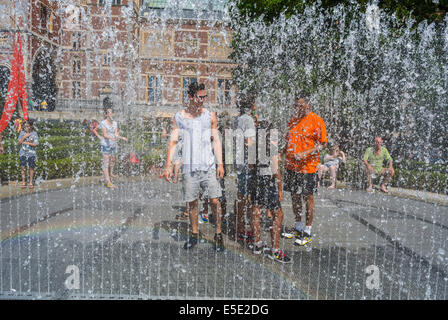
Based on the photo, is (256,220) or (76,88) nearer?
(256,220)

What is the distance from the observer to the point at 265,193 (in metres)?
4.10

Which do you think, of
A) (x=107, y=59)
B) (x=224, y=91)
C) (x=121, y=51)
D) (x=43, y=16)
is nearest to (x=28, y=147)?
(x=224, y=91)

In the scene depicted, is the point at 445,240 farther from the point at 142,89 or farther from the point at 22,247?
the point at 142,89

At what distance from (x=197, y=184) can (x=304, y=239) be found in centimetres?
154

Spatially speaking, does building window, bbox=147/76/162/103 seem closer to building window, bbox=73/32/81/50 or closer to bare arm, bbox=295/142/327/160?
building window, bbox=73/32/81/50

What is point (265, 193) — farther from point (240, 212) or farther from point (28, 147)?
point (28, 147)

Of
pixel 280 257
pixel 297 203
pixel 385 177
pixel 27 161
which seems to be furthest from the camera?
pixel 385 177

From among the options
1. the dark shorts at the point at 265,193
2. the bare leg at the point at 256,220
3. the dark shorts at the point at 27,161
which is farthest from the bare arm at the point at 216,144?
the dark shorts at the point at 27,161

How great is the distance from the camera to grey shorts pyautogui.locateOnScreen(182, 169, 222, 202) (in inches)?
169

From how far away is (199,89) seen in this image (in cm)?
423

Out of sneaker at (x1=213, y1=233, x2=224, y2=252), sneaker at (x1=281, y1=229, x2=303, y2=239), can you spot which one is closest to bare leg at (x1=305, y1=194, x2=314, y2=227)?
sneaker at (x1=281, y1=229, x2=303, y2=239)

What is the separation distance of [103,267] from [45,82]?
126 ft

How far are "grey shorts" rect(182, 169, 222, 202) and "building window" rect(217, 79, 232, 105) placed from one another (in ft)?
99.8

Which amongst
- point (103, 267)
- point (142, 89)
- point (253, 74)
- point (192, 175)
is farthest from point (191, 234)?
point (142, 89)
